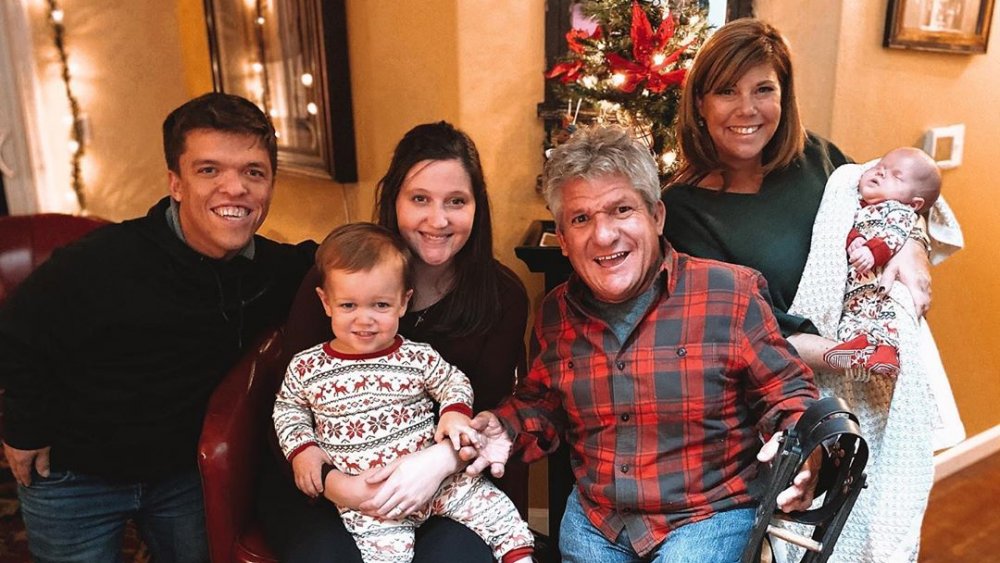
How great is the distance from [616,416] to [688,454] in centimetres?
15

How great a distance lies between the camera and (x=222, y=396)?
1.65m

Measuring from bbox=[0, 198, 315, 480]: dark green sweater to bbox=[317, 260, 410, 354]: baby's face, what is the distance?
0.37 m

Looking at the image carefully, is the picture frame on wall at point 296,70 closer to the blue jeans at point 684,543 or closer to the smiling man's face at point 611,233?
the smiling man's face at point 611,233

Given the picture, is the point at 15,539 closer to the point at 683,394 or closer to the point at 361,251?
the point at 361,251

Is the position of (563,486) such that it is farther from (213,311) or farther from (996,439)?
(996,439)

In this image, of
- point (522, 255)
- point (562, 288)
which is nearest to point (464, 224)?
point (562, 288)

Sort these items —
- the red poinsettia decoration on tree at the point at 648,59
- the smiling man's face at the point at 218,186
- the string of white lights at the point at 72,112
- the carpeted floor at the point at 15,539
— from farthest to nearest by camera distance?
the string of white lights at the point at 72,112
the carpeted floor at the point at 15,539
the red poinsettia decoration on tree at the point at 648,59
the smiling man's face at the point at 218,186

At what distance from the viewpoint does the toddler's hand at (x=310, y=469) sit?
1.45 meters

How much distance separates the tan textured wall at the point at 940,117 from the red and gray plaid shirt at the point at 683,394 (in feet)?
3.47

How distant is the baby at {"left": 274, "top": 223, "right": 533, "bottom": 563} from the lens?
147 cm

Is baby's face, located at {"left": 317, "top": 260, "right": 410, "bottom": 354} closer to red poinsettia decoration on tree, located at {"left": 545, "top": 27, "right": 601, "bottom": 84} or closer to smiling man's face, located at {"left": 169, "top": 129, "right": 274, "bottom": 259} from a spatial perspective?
smiling man's face, located at {"left": 169, "top": 129, "right": 274, "bottom": 259}

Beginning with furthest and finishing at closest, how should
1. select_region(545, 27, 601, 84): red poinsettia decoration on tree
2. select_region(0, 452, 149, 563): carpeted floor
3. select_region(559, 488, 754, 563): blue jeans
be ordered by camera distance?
select_region(0, 452, 149, 563): carpeted floor, select_region(545, 27, 601, 84): red poinsettia decoration on tree, select_region(559, 488, 754, 563): blue jeans

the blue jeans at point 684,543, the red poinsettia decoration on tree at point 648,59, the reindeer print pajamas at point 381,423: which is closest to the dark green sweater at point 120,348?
the reindeer print pajamas at point 381,423

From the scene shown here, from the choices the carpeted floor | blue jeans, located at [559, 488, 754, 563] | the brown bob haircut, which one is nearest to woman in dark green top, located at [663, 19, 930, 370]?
the brown bob haircut
